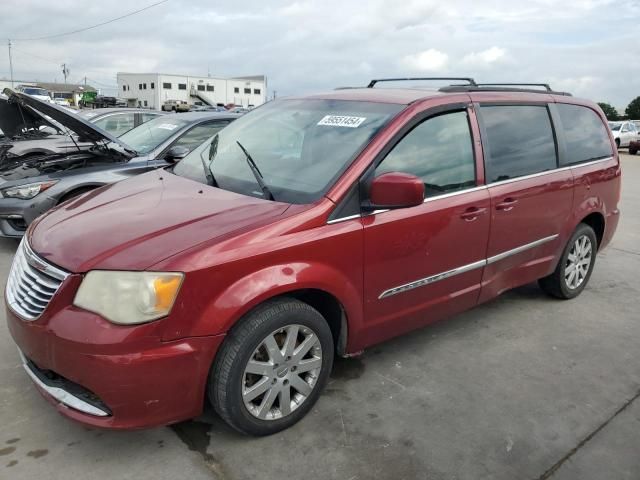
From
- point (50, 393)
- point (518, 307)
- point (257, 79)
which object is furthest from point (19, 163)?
point (257, 79)

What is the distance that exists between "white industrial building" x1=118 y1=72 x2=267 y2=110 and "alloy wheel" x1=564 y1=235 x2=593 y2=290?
67263 millimetres

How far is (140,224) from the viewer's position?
254 centimetres

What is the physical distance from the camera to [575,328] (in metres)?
4.06

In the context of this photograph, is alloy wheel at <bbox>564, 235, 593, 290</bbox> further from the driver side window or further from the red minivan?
the driver side window

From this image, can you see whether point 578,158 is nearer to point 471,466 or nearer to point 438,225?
point 438,225

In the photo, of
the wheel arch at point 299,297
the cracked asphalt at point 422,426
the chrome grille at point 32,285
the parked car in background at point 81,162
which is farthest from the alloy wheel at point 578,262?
the chrome grille at point 32,285

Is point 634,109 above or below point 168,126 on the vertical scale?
above

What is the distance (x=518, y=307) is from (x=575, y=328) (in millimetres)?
485

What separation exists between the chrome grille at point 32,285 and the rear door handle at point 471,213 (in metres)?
2.19

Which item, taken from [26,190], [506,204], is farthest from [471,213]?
[26,190]

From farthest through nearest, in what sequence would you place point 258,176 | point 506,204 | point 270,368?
point 506,204, point 258,176, point 270,368

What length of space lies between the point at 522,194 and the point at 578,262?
1328 millimetres

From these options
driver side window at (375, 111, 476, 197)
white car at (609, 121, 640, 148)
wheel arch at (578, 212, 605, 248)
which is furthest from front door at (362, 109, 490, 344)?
white car at (609, 121, 640, 148)

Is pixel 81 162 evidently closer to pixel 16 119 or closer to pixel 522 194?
pixel 16 119
